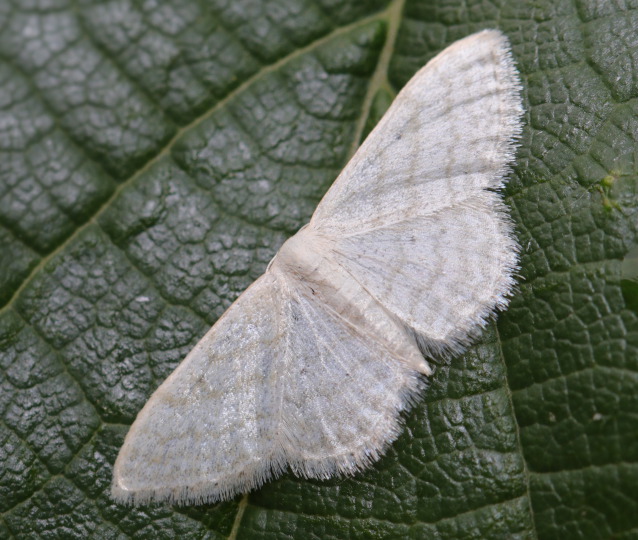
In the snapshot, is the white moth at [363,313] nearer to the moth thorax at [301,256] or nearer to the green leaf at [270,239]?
the moth thorax at [301,256]

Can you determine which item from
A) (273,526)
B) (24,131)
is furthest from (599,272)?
(24,131)

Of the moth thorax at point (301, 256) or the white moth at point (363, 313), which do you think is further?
the moth thorax at point (301, 256)

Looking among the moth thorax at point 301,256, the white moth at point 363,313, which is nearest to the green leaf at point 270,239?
the white moth at point 363,313

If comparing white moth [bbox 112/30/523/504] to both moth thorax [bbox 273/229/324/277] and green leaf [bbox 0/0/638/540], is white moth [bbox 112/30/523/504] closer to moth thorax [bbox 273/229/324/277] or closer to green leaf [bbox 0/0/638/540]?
moth thorax [bbox 273/229/324/277]

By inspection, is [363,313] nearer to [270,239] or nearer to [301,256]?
[301,256]

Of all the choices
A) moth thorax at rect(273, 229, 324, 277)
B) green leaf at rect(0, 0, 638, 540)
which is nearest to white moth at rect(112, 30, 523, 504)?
moth thorax at rect(273, 229, 324, 277)

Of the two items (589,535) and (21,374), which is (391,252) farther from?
(21,374)
